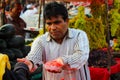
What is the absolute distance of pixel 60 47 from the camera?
2773mm

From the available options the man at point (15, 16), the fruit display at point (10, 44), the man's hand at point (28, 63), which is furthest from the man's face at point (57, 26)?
the man at point (15, 16)

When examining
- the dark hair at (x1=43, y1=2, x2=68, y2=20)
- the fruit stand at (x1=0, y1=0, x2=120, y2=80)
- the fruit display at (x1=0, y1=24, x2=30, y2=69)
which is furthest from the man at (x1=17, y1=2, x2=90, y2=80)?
the fruit stand at (x1=0, y1=0, x2=120, y2=80)

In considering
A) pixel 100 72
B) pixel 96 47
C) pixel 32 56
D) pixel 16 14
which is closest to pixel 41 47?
pixel 32 56

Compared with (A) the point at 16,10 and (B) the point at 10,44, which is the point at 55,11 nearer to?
(B) the point at 10,44

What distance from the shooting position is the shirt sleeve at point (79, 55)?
250cm

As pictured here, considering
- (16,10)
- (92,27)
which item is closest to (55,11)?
(92,27)

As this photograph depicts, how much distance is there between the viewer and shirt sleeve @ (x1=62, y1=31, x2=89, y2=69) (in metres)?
2.50

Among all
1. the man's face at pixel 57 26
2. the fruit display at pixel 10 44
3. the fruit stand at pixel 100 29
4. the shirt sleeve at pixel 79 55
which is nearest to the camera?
the shirt sleeve at pixel 79 55

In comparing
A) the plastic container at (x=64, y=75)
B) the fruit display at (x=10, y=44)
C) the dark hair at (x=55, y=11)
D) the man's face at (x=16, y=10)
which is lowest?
the plastic container at (x=64, y=75)

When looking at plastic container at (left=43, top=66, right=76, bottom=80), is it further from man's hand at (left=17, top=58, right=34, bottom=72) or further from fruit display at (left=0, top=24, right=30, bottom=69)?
fruit display at (left=0, top=24, right=30, bottom=69)

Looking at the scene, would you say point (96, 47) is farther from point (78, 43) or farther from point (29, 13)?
point (29, 13)

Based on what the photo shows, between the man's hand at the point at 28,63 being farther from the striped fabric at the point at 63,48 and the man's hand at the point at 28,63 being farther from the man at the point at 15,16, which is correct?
the man at the point at 15,16

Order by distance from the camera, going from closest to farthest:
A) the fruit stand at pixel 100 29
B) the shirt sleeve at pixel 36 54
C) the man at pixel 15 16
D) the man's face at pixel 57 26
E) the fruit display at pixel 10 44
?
the man's face at pixel 57 26 < the shirt sleeve at pixel 36 54 < the fruit display at pixel 10 44 < the fruit stand at pixel 100 29 < the man at pixel 15 16

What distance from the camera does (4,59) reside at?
7.55ft
